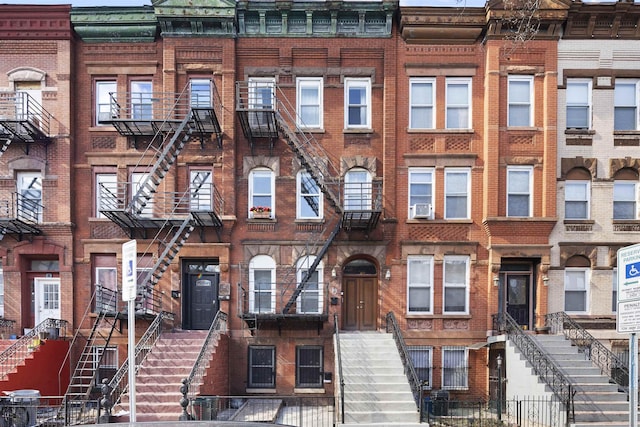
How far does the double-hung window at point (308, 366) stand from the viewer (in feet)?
54.3

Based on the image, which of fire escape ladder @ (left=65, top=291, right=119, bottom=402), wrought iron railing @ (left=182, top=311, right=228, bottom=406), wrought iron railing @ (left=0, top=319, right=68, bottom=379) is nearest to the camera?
wrought iron railing @ (left=182, top=311, right=228, bottom=406)

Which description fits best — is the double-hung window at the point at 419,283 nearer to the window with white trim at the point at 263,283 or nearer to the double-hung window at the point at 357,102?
the window with white trim at the point at 263,283

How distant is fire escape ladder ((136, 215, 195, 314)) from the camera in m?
14.9

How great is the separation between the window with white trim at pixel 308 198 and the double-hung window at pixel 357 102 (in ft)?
8.12

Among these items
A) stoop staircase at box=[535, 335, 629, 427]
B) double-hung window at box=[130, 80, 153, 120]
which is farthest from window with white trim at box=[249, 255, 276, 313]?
stoop staircase at box=[535, 335, 629, 427]

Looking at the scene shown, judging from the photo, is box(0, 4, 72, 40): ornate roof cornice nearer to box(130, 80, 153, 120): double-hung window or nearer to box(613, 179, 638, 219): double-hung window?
box(130, 80, 153, 120): double-hung window

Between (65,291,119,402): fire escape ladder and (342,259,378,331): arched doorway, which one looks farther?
(342,259,378,331): arched doorway

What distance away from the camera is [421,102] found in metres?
17.2

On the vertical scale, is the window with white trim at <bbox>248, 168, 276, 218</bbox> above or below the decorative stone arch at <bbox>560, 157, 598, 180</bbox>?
below

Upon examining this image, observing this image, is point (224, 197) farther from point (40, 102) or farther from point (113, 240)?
point (40, 102)

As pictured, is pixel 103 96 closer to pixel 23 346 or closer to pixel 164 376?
pixel 23 346

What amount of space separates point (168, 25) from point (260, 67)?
11.6 feet

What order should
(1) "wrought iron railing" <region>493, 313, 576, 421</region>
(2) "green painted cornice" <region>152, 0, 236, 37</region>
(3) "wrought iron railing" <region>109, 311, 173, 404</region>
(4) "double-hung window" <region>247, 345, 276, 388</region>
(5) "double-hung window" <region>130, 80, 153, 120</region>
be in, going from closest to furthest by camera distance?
(1) "wrought iron railing" <region>493, 313, 576, 421</region> < (3) "wrought iron railing" <region>109, 311, 173, 404</region> < (2) "green painted cornice" <region>152, 0, 236, 37</region> < (4) "double-hung window" <region>247, 345, 276, 388</region> < (5) "double-hung window" <region>130, 80, 153, 120</region>

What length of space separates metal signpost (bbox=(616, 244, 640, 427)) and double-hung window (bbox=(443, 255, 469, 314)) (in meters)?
10.8
